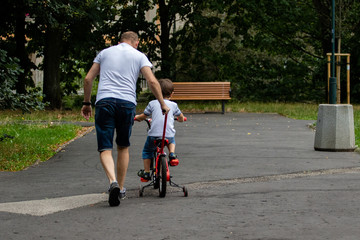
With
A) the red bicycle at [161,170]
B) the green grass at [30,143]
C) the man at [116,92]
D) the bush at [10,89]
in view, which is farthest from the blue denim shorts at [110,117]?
the bush at [10,89]

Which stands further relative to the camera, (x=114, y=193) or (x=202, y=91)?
(x=202, y=91)

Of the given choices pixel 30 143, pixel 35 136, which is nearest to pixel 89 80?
pixel 30 143

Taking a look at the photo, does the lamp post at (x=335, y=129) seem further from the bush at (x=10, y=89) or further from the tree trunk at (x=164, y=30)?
the tree trunk at (x=164, y=30)

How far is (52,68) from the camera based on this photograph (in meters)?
25.4

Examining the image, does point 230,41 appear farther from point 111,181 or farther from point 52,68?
point 111,181

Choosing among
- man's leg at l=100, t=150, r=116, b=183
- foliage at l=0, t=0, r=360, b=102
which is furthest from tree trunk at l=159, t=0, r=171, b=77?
man's leg at l=100, t=150, r=116, b=183

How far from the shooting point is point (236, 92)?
3394 cm

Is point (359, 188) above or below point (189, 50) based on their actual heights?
below

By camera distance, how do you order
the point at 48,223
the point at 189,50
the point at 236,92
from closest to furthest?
the point at 48,223 → the point at 189,50 → the point at 236,92

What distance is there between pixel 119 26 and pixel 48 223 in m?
23.1

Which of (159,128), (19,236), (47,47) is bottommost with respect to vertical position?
(19,236)

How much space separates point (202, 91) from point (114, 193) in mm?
17303

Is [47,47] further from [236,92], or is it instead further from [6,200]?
[6,200]

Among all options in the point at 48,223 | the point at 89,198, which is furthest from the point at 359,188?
the point at 48,223
